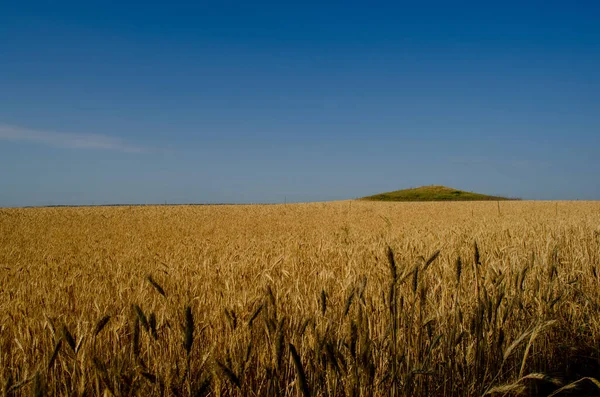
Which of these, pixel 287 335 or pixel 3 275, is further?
pixel 3 275

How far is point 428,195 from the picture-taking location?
5984cm

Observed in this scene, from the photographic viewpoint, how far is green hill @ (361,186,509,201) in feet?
189

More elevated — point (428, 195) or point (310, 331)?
point (428, 195)

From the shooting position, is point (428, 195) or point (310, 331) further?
point (428, 195)

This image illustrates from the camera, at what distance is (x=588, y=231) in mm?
6945

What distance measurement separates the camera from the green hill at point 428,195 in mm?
57472

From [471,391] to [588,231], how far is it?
6.41 metres

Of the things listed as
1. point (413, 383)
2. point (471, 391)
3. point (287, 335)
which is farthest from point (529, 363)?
point (287, 335)

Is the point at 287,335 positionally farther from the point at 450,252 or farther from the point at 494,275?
the point at 450,252

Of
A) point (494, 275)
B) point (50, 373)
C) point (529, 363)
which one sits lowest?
point (529, 363)

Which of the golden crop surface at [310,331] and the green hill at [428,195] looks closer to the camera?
the golden crop surface at [310,331]

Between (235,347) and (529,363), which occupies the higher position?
(235,347)

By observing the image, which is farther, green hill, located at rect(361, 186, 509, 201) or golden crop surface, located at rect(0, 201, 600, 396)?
green hill, located at rect(361, 186, 509, 201)

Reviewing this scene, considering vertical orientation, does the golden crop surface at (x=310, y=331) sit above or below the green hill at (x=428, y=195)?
below
